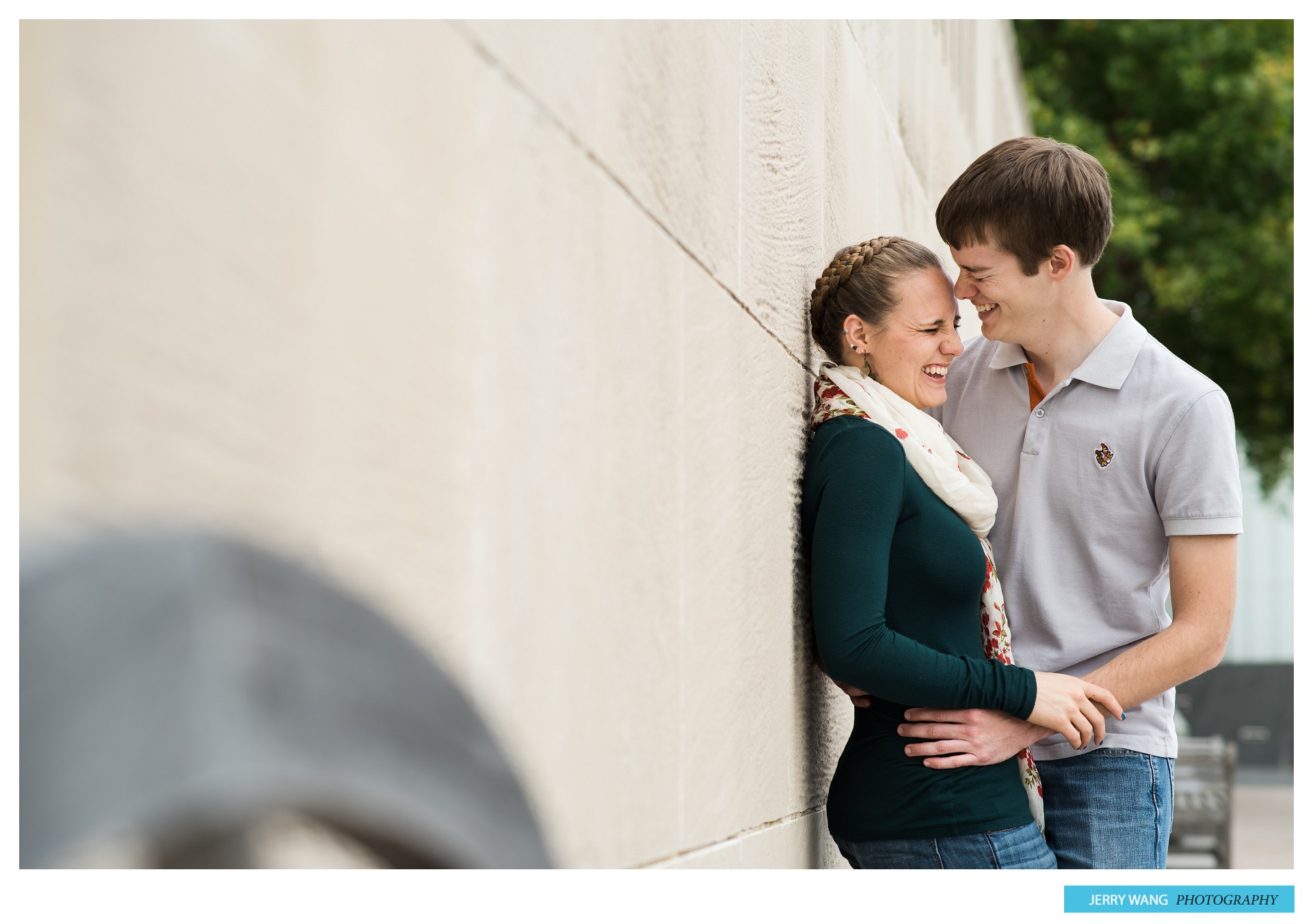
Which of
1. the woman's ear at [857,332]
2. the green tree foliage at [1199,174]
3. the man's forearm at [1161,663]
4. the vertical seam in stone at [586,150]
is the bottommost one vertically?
the man's forearm at [1161,663]

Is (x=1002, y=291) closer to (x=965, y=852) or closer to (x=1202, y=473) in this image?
(x=1202, y=473)

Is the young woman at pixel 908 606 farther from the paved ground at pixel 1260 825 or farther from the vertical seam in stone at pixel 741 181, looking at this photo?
the paved ground at pixel 1260 825

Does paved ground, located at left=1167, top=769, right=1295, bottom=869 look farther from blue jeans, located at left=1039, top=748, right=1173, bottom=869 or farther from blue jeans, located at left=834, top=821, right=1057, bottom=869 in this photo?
blue jeans, located at left=834, top=821, right=1057, bottom=869

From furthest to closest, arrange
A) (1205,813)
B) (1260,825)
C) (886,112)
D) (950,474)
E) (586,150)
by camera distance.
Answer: (1260,825) → (1205,813) → (886,112) → (950,474) → (586,150)

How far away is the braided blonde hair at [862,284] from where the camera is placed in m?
2.51

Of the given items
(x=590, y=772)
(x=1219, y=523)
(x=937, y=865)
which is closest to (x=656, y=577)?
(x=590, y=772)

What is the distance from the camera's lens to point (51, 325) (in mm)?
829

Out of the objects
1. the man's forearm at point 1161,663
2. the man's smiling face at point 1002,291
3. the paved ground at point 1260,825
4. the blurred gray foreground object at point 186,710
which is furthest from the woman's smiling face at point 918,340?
the paved ground at point 1260,825

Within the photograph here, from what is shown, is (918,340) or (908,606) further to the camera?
(918,340)

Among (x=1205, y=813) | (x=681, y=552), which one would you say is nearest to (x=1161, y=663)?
(x=681, y=552)

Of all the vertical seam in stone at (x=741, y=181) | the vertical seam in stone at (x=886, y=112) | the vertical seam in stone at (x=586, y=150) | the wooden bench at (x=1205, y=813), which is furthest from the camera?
the wooden bench at (x=1205, y=813)

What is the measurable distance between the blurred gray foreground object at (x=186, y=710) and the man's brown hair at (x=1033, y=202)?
1.96 metres

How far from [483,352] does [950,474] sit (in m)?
1.34

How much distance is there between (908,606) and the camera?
2.24m
